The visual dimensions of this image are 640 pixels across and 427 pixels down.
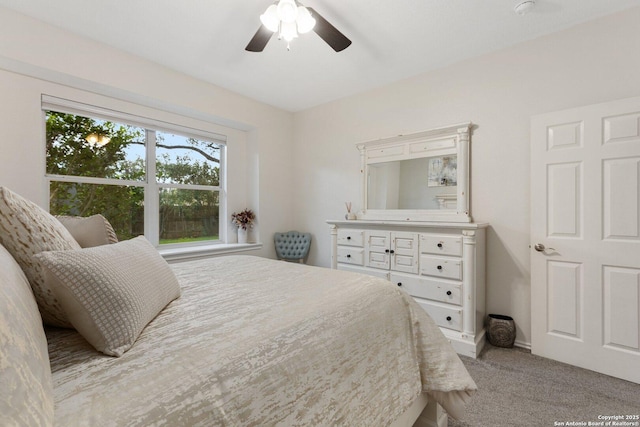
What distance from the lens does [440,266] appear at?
8.02 feet

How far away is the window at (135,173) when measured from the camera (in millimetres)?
2609

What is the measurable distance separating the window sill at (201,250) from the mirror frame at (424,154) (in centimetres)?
154

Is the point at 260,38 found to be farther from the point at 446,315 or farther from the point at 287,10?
the point at 446,315

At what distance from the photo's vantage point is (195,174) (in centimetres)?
357

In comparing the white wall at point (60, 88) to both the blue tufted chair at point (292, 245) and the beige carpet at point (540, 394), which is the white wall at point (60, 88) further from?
the beige carpet at point (540, 394)

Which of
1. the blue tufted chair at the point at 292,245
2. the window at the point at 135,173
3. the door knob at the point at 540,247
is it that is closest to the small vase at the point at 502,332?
the door knob at the point at 540,247

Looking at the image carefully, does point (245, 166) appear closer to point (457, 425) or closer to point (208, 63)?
point (208, 63)

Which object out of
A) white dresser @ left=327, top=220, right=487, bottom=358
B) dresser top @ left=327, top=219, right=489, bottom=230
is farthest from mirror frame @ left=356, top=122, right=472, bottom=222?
white dresser @ left=327, top=220, right=487, bottom=358

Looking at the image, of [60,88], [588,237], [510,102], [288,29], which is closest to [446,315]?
[588,237]

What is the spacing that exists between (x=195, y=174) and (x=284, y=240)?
1461 millimetres

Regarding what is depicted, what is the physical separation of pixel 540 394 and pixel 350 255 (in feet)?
5.92

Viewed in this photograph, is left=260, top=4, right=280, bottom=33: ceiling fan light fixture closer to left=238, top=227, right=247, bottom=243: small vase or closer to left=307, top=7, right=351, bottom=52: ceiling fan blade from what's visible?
left=307, top=7, right=351, bottom=52: ceiling fan blade

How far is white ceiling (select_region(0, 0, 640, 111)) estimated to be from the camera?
2.00 meters

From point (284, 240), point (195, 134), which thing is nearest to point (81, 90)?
point (195, 134)
